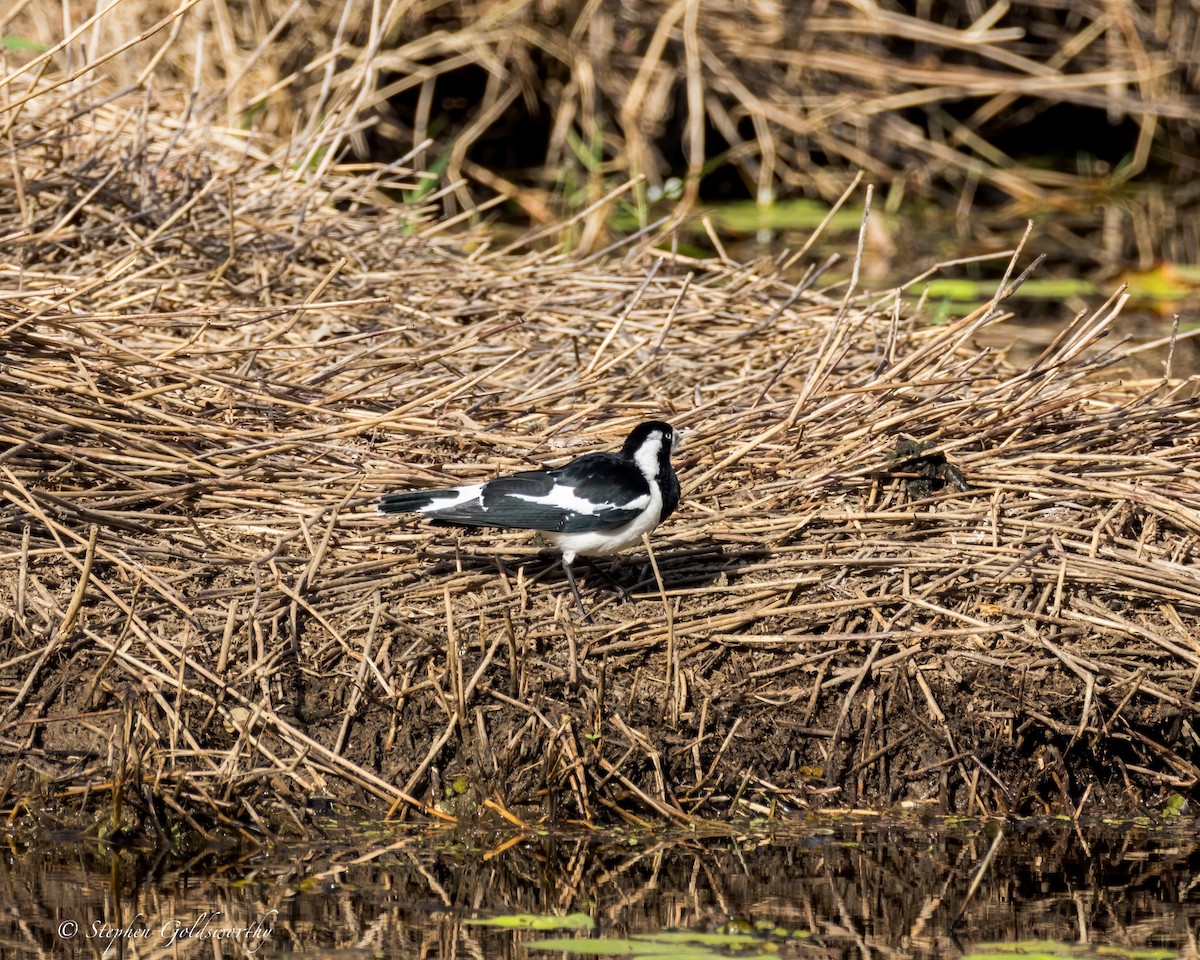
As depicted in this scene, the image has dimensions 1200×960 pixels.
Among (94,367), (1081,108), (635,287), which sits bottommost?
(1081,108)

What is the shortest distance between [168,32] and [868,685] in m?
7.24

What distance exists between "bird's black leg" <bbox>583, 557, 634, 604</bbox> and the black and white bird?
15 cm

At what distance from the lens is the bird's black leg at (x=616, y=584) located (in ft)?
13.4

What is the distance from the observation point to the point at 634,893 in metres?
3.24

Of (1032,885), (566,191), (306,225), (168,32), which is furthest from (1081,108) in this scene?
(1032,885)

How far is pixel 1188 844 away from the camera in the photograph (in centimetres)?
359

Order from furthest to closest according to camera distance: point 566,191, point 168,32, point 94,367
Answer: point 566,191 < point 168,32 < point 94,367

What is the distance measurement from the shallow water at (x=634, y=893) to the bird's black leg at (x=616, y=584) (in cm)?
74

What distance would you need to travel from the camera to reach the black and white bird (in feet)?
12.6

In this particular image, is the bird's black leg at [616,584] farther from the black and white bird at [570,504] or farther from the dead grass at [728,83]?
the dead grass at [728,83]

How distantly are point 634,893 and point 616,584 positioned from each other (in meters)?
1.11

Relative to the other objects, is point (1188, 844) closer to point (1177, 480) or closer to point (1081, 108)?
point (1177, 480)

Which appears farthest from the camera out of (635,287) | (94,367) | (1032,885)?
(635,287)

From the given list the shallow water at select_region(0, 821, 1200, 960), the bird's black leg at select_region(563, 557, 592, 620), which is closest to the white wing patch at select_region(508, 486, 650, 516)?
the bird's black leg at select_region(563, 557, 592, 620)
